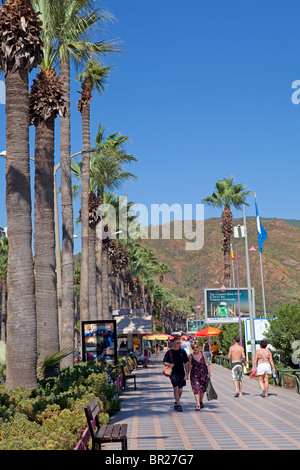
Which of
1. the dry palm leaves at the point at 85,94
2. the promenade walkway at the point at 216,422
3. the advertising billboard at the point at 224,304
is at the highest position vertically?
the dry palm leaves at the point at 85,94

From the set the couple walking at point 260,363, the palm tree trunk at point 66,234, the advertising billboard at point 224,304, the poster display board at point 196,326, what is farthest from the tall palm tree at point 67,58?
the poster display board at point 196,326

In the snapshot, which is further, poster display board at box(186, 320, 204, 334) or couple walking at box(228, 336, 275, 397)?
poster display board at box(186, 320, 204, 334)

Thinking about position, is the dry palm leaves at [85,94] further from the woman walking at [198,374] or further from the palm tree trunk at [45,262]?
the woman walking at [198,374]

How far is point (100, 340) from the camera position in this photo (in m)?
21.6

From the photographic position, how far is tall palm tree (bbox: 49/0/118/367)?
54.6 feet

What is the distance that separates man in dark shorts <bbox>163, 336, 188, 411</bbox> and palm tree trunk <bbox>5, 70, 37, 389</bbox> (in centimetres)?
394

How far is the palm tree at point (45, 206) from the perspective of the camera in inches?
558

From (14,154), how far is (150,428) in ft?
19.0

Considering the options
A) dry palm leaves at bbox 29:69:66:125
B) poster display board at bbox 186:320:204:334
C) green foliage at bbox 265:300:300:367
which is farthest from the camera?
poster display board at bbox 186:320:204:334

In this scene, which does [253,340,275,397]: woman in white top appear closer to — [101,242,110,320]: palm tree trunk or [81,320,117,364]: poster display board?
[81,320,117,364]: poster display board

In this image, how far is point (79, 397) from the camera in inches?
443

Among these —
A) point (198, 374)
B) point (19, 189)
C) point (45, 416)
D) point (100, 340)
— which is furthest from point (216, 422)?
point (100, 340)

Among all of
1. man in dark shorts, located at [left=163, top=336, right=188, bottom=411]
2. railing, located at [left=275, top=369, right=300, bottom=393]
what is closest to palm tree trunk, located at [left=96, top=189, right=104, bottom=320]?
railing, located at [left=275, top=369, right=300, bottom=393]
